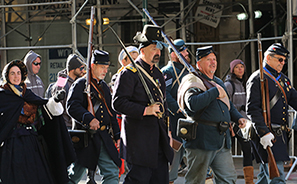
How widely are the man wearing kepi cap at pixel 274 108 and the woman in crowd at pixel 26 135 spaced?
2054mm

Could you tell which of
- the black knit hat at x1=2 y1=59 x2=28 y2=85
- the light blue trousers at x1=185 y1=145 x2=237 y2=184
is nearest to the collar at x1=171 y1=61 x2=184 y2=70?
the light blue trousers at x1=185 y1=145 x2=237 y2=184

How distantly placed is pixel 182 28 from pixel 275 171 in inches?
245

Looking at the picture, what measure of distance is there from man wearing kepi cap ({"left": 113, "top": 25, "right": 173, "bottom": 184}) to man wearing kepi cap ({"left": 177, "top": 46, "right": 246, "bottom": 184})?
0.45m

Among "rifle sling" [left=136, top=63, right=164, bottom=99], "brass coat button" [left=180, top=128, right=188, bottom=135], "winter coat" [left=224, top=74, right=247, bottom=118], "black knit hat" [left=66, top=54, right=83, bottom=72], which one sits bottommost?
"brass coat button" [left=180, top=128, right=188, bottom=135]

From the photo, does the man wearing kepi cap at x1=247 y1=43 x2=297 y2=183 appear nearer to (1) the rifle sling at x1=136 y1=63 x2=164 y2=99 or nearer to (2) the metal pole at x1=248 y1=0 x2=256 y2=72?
(1) the rifle sling at x1=136 y1=63 x2=164 y2=99

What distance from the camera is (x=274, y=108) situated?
591 cm

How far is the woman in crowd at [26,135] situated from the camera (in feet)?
15.9

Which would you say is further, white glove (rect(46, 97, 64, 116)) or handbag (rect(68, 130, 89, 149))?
handbag (rect(68, 130, 89, 149))

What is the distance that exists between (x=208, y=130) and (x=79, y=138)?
1458 millimetres

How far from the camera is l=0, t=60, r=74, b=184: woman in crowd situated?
486cm

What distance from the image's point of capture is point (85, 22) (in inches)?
484

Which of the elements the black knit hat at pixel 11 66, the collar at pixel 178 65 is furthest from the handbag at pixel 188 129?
the black knit hat at pixel 11 66

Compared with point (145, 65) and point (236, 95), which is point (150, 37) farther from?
point (236, 95)

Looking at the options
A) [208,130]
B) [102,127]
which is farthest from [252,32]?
[208,130]
